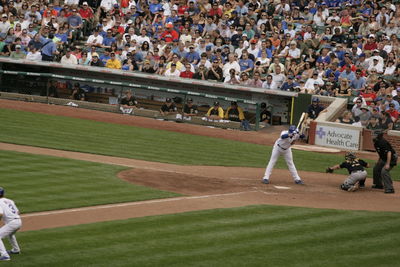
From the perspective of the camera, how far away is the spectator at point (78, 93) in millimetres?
28156

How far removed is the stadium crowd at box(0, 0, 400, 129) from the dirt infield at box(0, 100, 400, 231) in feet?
22.0

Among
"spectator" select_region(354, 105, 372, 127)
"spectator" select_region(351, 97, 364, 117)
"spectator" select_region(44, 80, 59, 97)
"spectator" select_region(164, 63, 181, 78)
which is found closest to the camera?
"spectator" select_region(354, 105, 372, 127)

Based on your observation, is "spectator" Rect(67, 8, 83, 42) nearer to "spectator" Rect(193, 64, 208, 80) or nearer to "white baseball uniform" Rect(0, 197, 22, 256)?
"spectator" Rect(193, 64, 208, 80)

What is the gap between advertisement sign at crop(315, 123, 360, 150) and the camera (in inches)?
958

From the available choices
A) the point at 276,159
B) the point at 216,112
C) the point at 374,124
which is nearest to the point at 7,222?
the point at 276,159

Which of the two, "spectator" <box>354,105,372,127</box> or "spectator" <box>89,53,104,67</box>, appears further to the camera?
"spectator" <box>89,53,104,67</box>

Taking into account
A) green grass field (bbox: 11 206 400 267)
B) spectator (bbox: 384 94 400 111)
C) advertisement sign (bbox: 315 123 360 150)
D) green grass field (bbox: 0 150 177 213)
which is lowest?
green grass field (bbox: 11 206 400 267)

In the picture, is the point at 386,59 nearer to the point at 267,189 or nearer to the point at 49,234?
the point at 267,189

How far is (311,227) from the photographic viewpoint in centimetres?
1388

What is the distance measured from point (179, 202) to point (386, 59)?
14083mm

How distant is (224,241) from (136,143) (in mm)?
10594

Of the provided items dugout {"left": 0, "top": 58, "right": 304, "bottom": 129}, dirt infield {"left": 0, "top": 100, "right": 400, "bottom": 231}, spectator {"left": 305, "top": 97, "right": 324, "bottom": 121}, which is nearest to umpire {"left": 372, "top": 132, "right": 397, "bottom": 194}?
dirt infield {"left": 0, "top": 100, "right": 400, "bottom": 231}

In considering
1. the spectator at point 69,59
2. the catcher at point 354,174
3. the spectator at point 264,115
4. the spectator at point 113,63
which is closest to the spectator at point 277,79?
the spectator at point 264,115

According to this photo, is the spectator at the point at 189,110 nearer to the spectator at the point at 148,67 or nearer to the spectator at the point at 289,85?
the spectator at the point at 148,67
